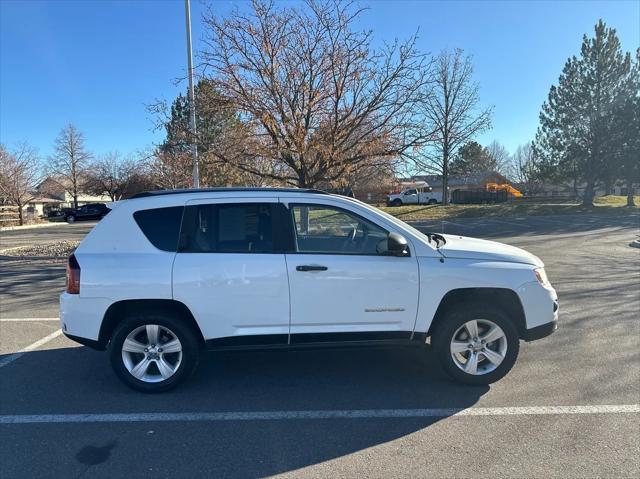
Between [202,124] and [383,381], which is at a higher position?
[202,124]

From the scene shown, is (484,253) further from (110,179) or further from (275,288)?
(110,179)

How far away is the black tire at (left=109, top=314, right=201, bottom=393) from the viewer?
3.97 m

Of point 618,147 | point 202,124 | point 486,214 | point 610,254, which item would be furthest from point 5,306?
point 618,147

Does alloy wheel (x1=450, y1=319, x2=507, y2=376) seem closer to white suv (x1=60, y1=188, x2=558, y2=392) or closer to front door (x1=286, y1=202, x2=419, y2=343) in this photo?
white suv (x1=60, y1=188, x2=558, y2=392)

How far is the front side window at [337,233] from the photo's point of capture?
4.08 meters

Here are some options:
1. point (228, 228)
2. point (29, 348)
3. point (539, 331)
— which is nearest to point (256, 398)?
point (228, 228)

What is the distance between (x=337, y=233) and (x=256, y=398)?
1729 millimetres

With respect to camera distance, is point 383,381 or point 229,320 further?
point 383,381

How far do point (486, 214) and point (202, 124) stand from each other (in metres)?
23.4

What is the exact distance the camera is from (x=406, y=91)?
12516mm

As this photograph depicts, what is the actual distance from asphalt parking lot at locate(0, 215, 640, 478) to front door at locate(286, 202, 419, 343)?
0.59 metres

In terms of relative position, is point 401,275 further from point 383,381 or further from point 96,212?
point 96,212

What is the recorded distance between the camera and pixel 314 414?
12.1 feet

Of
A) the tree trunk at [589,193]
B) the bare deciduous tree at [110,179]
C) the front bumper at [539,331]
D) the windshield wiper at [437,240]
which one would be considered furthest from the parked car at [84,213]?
the front bumper at [539,331]
